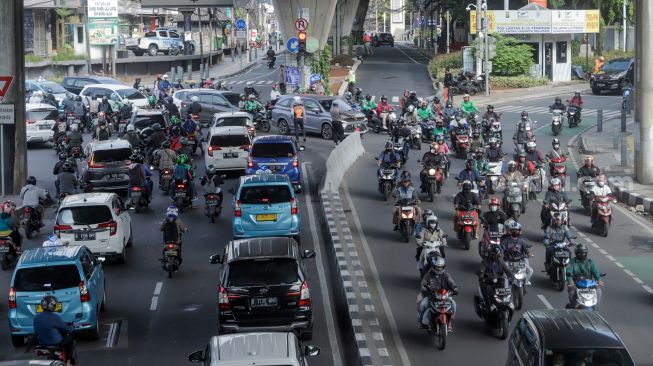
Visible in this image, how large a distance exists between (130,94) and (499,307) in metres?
37.8

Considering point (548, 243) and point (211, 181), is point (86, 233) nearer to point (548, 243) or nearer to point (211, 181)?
point (211, 181)

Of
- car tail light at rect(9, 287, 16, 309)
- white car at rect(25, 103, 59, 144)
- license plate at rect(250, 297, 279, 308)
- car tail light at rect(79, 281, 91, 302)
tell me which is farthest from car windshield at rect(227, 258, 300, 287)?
white car at rect(25, 103, 59, 144)

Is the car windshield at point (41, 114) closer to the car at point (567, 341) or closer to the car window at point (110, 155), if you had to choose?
the car window at point (110, 155)

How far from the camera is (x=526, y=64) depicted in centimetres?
6900

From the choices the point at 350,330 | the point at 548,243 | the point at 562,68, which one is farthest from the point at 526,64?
the point at 350,330

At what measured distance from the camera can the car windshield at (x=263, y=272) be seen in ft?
56.2

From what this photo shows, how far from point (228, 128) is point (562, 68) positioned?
134 feet

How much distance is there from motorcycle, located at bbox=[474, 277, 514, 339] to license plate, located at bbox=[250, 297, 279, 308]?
3583 millimetres

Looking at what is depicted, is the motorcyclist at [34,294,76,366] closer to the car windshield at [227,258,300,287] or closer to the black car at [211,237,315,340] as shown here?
the black car at [211,237,315,340]

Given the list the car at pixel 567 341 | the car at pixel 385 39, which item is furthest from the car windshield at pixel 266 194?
the car at pixel 385 39

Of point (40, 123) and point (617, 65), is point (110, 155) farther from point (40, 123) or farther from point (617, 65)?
point (617, 65)

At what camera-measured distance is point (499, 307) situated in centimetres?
1806

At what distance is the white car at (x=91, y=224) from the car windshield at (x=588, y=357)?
1242cm

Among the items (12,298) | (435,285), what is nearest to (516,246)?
(435,285)
